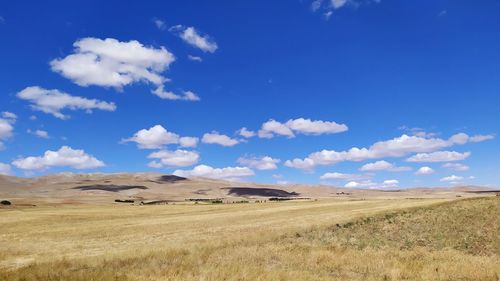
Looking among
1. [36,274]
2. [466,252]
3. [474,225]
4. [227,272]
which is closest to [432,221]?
[474,225]

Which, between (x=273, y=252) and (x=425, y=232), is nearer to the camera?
(x=273, y=252)

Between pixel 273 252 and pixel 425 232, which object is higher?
pixel 425 232

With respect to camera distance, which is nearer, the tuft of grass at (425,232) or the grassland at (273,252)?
the grassland at (273,252)

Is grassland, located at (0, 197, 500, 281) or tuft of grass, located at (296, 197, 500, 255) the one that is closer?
grassland, located at (0, 197, 500, 281)

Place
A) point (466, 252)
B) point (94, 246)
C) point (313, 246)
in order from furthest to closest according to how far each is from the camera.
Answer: point (94, 246)
point (313, 246)
point (466, 252)

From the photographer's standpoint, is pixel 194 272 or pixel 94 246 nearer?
pixel 194 272

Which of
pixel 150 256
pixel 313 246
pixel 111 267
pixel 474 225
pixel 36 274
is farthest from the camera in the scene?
pixel 474 225

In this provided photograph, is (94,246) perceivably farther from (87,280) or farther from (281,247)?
(87,280)

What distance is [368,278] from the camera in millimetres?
18281

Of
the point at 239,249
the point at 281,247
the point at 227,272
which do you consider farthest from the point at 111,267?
the point at 281,247

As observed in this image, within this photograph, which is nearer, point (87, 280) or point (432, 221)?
point (87, 280)

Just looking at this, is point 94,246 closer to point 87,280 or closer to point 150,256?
point 150,256

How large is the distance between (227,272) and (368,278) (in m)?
4.96

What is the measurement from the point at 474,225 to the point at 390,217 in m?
10.5
